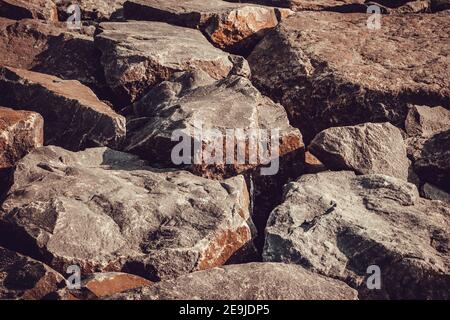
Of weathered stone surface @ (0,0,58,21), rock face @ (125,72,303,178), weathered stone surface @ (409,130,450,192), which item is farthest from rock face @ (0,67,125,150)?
weathered stone surface @ (409,130,450,192)

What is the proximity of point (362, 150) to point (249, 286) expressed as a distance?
3.03 m

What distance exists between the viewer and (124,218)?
6457 millimetres

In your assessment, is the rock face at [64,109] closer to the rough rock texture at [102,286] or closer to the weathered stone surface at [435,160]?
the rough rock texture at [102,286]

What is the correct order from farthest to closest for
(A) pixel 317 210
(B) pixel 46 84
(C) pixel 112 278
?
(B) pixel 46 84 < (A) pixel 317 210 < (C) pixel 112 278

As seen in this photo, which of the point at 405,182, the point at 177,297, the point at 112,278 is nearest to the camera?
the point at 177,297

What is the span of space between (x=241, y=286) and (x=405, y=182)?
2.85m

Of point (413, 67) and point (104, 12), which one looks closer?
point (413, 67)

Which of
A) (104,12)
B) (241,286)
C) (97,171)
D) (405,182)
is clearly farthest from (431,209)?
(104,12)

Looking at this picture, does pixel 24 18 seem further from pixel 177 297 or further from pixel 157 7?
pixel 177 297

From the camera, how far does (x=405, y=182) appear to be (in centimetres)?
730

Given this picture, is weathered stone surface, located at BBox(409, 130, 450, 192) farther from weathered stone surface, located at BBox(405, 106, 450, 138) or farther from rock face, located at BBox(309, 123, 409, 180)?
weathered stone surface, located at BBox(405, 106, 450, 138)

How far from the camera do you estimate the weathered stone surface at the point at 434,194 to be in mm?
7590

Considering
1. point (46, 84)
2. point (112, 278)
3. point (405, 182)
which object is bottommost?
point (112, 278)

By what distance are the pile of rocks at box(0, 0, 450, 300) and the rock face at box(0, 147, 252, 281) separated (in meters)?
0.02
